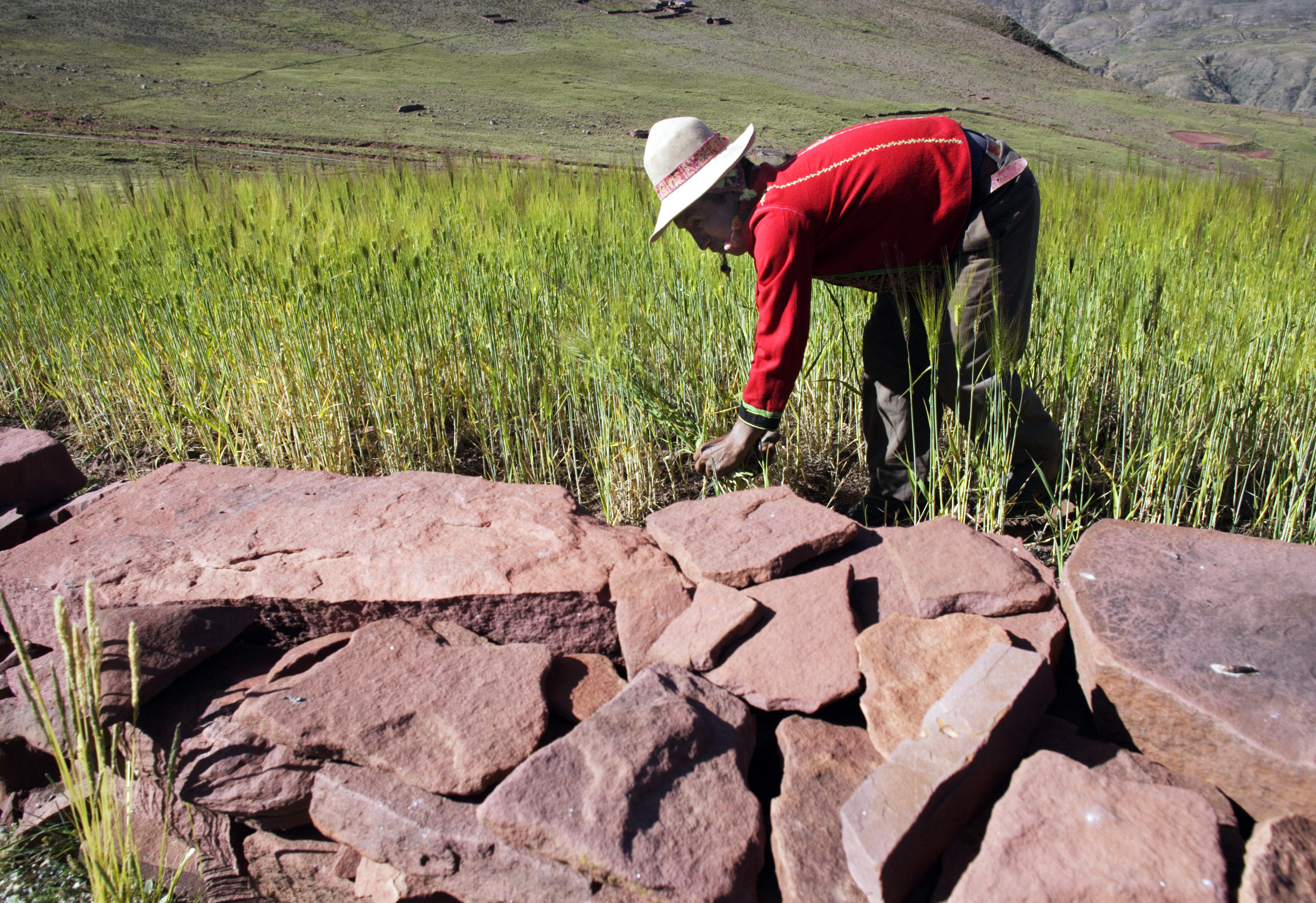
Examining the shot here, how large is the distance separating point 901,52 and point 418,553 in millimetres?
17690

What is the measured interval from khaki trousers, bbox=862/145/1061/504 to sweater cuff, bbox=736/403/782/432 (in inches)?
12.9

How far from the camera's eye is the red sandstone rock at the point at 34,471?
7.00ft

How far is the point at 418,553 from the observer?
5.27 feet

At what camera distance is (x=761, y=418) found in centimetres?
178

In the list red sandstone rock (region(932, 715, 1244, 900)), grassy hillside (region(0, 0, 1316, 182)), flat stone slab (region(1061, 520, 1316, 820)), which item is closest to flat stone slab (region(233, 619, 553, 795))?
red sandstone rock (region(932, 715, 1244, 900))

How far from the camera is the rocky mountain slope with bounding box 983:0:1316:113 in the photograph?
104ft

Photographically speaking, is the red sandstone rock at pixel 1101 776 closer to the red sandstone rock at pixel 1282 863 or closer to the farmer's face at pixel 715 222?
the red sandstone rock at pixel 1282 863

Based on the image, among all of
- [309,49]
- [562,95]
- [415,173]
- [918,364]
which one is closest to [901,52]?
[562,95]

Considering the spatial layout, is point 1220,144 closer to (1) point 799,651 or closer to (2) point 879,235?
(2) point 879,235

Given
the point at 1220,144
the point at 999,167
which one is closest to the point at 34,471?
the point at 999,167

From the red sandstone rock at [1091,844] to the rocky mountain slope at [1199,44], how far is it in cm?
3514

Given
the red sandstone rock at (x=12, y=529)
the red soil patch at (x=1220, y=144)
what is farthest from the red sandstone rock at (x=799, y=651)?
the red soil patch at (x=1220, y=144)

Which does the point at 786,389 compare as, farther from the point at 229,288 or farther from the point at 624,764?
the point at 229,288

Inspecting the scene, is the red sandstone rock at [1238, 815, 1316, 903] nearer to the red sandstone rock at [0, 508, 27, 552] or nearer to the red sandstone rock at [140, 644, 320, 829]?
the red sandstone rock at [140, 644, 320, 829]
